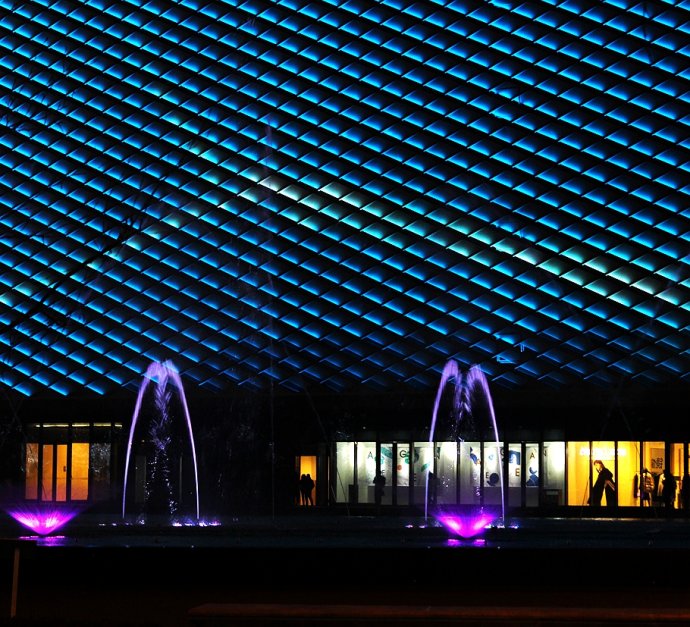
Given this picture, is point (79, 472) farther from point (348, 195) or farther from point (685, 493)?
point (685, 493)

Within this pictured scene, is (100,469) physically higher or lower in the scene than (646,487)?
higher

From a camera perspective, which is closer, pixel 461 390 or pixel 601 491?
pixel 601 491

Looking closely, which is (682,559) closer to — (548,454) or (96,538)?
(96,538)

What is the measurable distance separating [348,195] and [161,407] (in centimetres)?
1041

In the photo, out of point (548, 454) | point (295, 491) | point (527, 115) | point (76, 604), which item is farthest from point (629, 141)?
point (76, 604)

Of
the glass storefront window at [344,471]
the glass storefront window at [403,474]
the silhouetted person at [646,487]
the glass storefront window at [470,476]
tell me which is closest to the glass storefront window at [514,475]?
the glass storefront window at [470,476]

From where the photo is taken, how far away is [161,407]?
40.6 m

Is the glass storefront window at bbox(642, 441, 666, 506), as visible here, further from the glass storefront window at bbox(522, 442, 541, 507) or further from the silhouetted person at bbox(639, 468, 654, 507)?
the glass storefront window at bbox(522, 442, 541, 507)

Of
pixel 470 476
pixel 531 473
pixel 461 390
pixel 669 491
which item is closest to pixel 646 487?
pixel 669 491

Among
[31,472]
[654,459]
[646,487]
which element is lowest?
[646,487]

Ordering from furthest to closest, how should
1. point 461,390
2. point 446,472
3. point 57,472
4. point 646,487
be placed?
point 57,472 → point 461,390 → point 446,472 → point 646,487

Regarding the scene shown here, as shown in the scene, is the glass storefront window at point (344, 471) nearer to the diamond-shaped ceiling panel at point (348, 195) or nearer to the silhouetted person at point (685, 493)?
the diamond-shaped ceiling panel at point (348, 195)

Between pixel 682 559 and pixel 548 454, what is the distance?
2231cm

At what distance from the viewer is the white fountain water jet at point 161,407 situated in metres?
38.0
